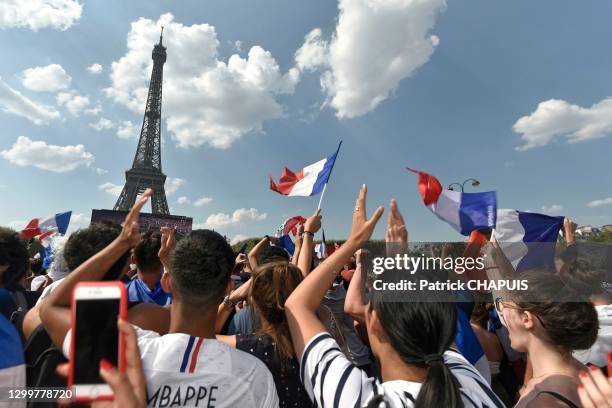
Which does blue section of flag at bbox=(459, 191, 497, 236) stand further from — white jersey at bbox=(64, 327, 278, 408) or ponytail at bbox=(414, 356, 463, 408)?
white jersey at bbox=(64, 327, 278, 408)

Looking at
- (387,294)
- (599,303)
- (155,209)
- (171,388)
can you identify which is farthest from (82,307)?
(155,209)

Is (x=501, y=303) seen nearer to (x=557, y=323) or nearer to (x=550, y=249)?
(x=557, y=323)

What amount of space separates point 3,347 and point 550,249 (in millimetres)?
6035

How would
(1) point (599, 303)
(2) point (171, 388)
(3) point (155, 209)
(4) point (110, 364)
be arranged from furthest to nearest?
(3) point (155, 209)
(1) point (599, 303)
(2) point (171, 388)
(4) point (110, 364)

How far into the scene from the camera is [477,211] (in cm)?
532

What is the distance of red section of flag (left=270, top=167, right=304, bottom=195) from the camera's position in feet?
25.2

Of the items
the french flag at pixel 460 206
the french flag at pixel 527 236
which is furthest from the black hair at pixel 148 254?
the french flag at pixel 527 236

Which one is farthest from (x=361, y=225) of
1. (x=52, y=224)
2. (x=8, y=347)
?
(x=52, y=224)

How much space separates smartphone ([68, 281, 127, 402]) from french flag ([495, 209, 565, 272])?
16.9 feet

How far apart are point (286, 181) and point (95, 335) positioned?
6824 mm

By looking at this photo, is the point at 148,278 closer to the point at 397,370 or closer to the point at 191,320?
the point at 191,320

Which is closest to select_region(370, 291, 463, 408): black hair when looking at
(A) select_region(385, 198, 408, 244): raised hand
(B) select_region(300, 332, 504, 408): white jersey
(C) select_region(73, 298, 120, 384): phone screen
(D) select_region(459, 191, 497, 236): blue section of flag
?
(B) select_region(300, 332, 504, 408): white jersey

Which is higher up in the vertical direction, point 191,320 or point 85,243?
point 85,243

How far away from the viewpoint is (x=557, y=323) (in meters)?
2.10
